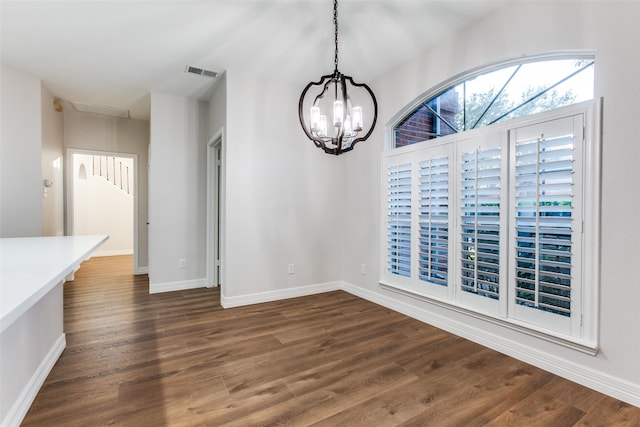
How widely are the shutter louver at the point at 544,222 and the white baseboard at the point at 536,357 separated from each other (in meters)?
0.36

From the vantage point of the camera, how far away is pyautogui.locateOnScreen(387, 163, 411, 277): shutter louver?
3.44 m

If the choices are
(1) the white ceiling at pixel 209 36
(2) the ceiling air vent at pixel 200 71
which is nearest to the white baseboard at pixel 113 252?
(1) the white ceiling at pixel 209 36

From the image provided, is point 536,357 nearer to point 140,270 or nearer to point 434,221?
point 434,221

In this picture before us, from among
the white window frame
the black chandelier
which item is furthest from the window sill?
the black chandelier

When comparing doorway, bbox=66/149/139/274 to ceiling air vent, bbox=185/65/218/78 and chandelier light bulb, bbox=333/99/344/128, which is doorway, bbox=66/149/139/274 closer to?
ceiling air vent, bbox=185/65/218/78

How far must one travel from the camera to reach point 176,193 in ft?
14.8

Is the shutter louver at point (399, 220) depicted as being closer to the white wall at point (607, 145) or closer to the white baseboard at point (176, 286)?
the white wall at point (607, 145)

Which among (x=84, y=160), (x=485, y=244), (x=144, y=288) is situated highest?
(x=84, y=160)

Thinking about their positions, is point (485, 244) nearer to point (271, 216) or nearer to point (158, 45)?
point (271, 216)

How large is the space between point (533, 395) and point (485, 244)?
1.14 meters

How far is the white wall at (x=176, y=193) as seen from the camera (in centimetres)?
436

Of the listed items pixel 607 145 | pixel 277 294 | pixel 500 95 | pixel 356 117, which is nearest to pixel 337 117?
pixel 356 117

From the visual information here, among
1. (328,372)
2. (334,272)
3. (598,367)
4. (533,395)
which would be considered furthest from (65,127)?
(598,367)

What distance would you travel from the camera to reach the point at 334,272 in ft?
14.7
